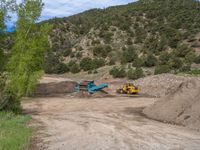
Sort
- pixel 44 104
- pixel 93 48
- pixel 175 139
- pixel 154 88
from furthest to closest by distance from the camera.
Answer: pixel 93 48 → pixel 154 88 → pixel 44 104 → pixel 175 139

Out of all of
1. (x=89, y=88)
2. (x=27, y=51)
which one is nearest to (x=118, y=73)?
(x=89, y=88)

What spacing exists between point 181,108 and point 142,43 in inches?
1557

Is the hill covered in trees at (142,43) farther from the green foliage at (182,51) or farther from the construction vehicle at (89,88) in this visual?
the construction vehicle at (89,88)

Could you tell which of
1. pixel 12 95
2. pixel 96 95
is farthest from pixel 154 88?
pixel 12 95

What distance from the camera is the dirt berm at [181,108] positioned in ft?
60.0

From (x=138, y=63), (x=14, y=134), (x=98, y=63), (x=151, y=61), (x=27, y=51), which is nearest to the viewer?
(x=14, y=134)

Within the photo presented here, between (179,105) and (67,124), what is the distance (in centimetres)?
691

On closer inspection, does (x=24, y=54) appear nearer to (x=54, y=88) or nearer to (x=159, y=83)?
(x=54, y=88)

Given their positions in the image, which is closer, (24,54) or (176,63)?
(24,54)

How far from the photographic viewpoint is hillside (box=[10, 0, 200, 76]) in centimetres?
5050

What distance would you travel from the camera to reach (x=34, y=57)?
62.5 ft

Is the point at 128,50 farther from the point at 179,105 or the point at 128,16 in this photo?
the point at 179,105

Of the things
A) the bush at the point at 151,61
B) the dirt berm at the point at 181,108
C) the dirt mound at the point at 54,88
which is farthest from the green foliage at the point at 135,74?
the dirt berm at the point at 181,108

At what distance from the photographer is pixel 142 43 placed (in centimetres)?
5894
